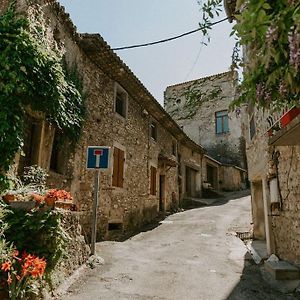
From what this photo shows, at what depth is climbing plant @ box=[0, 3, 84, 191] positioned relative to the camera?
5121 mm

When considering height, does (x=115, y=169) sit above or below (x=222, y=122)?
below

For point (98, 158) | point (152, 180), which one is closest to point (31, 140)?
point (98, 158)

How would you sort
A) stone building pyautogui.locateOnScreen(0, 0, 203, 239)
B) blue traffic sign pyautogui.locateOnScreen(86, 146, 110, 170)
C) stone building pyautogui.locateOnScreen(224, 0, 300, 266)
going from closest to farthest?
stone building pyautogui.locateOnScreen(224, 0, 300, 266)
blue traffic sign pyautogui.locateOnScreen(86, 146, 110, 170)
stone building pyautogui.locateOnScreen(0, 0, 203, 239)

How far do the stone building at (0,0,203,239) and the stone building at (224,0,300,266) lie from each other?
437 cm

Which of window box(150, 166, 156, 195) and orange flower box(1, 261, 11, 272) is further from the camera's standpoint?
window box(150, 166, 156, 195)

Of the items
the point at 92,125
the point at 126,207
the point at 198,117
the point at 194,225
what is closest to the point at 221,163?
the point at 198,117

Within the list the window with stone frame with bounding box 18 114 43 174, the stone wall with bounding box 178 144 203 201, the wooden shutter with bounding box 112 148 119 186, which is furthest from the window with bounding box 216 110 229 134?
the window with stone frame with bounding box 18 114 43 174

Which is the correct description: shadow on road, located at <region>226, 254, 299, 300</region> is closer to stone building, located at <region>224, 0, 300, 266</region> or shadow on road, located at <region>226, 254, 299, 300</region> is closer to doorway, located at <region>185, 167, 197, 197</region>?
stone building, located at <region>224, 0, 300, 266</region>

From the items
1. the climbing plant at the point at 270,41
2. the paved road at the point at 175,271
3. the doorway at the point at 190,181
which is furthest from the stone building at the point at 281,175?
the doorway at the point at 190,181

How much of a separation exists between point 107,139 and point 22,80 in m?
4.31

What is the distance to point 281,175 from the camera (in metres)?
5.86

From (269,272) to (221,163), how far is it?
1842cm

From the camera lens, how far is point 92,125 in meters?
8.59

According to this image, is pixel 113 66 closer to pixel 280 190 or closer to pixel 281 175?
pixel 281 175
